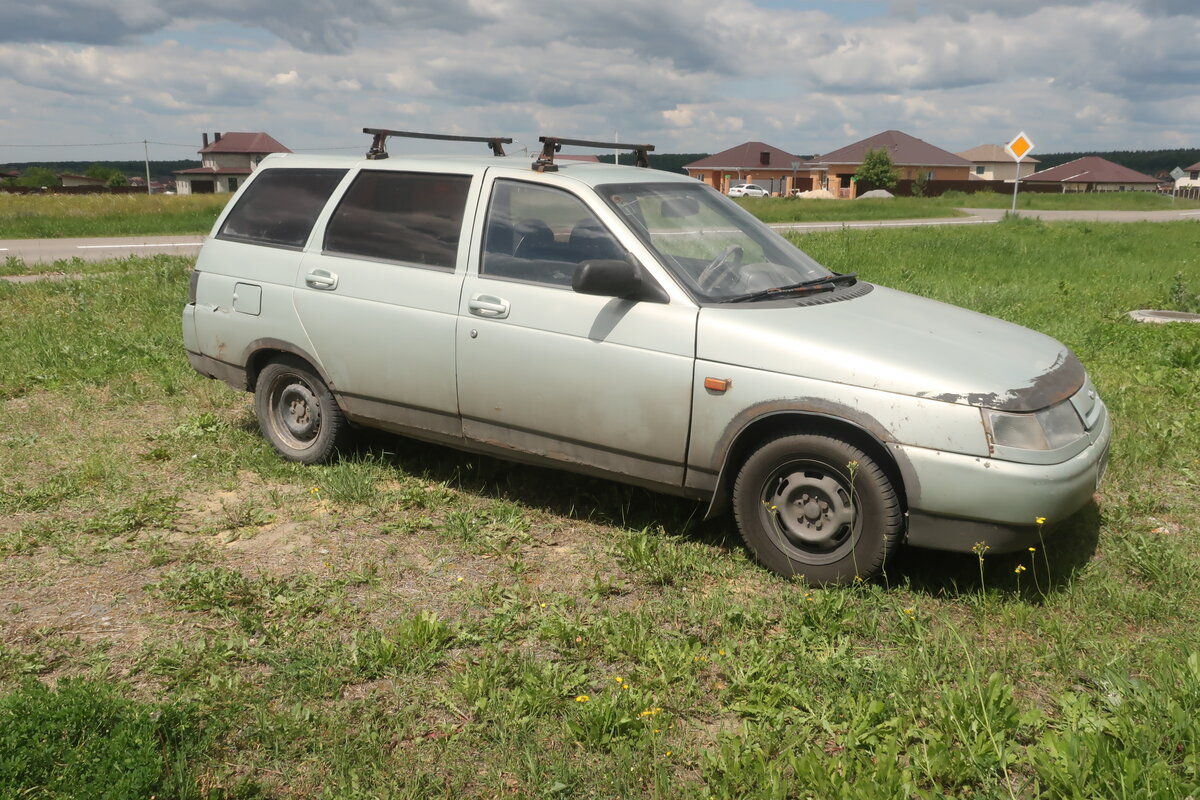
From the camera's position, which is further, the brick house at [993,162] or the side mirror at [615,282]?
the brick house at [993,162]

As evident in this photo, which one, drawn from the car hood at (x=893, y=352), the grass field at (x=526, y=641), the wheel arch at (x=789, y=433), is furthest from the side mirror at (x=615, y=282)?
the grass field at (x=526, y=641)

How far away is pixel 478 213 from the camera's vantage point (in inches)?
201

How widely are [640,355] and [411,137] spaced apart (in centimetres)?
258

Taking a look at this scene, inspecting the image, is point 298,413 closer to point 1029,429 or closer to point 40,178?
point 1029,429

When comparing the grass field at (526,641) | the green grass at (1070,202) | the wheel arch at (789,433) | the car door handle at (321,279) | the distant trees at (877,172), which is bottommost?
the grass field at (526,641)

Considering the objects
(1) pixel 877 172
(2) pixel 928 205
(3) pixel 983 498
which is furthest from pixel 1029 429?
(1) pixel 877 172

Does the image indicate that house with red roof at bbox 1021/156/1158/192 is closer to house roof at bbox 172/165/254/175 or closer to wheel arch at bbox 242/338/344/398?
house roof at bbox 172/165/254/175

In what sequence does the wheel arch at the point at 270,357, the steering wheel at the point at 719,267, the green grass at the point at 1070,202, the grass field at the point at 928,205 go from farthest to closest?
the green grass at the point at 1070,202 → the grass field at the point at 928,205 → the wheel arch at the point at 270,357 → the steering wheel at the point at 719,267

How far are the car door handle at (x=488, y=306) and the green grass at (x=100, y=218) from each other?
2190cm

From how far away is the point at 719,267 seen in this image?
4770 millimetres

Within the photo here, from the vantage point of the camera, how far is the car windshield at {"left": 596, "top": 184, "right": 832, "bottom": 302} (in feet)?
15.3

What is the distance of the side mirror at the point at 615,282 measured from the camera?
4422 mm

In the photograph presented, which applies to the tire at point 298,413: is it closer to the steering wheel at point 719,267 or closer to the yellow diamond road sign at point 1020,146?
the steering wheel at point 719,267

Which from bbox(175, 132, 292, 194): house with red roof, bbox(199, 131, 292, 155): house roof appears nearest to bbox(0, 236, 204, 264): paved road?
bbox(175, 132, 292, 194): house with red roof
